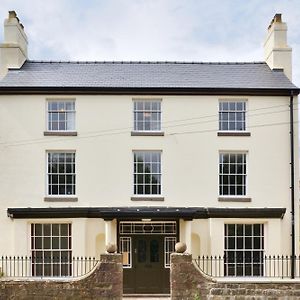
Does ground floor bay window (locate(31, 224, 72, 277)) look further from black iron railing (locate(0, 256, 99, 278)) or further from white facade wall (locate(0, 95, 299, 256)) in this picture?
white facade wall (locate(0, 95, 299, 256))

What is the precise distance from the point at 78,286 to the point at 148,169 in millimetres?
6833

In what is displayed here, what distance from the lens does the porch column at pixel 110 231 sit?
62.5 feet

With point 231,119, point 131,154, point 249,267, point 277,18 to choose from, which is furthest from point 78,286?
point 277,18

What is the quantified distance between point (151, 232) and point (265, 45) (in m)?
11.7

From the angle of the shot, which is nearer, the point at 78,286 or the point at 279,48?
the point at 78,286

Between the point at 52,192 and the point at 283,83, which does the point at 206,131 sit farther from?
the point at 52,192

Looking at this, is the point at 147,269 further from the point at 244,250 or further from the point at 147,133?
the point at 147,133

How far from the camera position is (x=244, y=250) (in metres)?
19.8

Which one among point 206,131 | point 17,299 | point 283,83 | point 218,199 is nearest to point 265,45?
point 283,83

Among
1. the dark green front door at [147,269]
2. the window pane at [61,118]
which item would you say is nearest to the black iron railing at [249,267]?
the dark green front door at [147,269]

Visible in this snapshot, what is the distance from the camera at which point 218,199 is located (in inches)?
782

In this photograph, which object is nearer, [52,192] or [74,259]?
[74,259]

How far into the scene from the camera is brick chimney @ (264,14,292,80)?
69.7ft

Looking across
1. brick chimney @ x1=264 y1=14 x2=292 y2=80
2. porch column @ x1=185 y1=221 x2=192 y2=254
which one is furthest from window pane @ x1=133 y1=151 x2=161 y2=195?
brick chimney @ x1=264 y1=14 x2=292 y2=80
